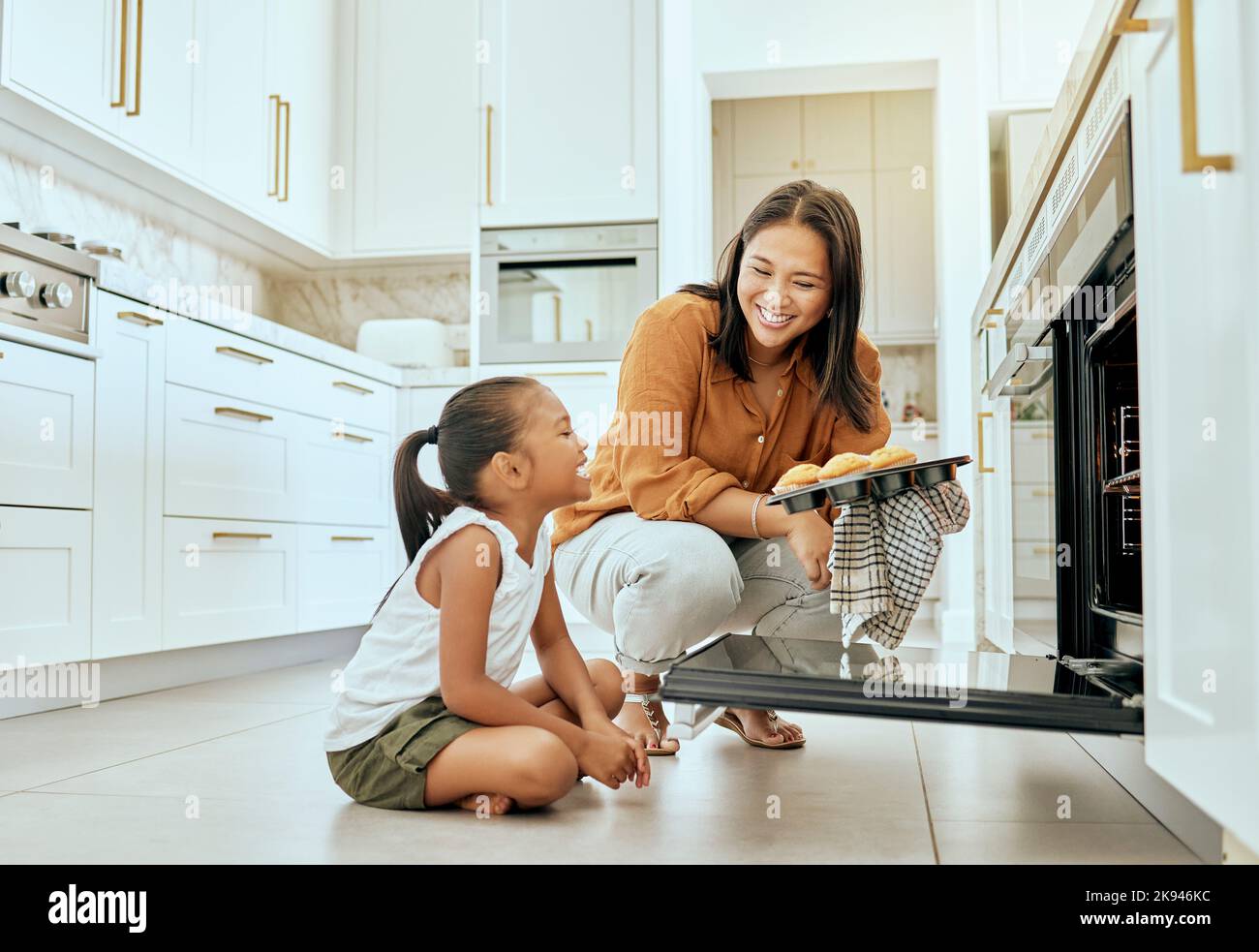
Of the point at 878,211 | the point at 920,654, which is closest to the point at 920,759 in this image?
the point at 920,654

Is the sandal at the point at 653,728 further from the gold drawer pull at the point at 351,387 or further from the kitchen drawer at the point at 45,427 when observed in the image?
the gold drawer pull at the point at 351,387

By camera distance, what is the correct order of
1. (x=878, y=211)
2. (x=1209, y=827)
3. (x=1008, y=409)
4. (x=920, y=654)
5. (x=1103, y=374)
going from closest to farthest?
(x=1209, y=827), (x=1103, y=374), (x=920, y=654), (x=1008, y=409), (x=878, y=211)

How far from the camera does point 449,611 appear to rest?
1272 mm

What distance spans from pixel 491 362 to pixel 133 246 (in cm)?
114

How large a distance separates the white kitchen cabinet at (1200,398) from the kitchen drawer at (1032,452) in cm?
79

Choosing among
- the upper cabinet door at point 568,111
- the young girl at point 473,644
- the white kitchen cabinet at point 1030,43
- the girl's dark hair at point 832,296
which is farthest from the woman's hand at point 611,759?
the white kitchen cabinet at point 1030,43

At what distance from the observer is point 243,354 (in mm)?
2725

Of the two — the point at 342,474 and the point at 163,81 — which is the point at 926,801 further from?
the point at 163,81

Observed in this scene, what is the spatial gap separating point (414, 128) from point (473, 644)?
10.1 feet

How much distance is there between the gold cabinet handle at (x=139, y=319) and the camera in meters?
2.34

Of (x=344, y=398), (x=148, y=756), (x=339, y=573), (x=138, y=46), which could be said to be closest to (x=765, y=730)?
(x=148, y=756)

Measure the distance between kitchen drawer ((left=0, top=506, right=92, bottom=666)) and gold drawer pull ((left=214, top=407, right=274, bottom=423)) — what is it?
1.57ft

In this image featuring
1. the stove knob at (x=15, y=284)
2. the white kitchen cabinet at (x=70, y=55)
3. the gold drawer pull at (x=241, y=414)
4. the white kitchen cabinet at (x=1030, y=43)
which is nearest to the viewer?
the stove knob at (x=15, y=284)

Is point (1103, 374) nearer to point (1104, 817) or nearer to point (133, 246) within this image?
point (1104, 817)
